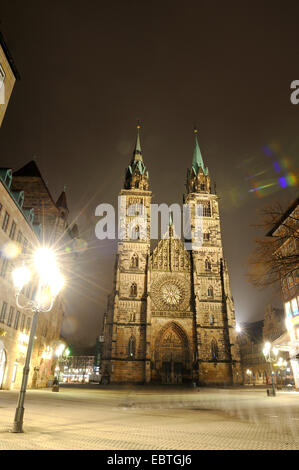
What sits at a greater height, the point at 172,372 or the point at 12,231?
the point at 12,231

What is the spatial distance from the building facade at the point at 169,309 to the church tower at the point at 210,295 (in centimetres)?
13

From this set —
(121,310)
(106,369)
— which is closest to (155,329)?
(121,310)

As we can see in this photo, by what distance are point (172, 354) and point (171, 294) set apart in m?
8.34

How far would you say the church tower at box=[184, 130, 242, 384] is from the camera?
4125 centimetres

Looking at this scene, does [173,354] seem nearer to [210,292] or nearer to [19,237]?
[210,292]

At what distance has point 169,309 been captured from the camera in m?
44.2

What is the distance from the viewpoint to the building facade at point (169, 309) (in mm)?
40812

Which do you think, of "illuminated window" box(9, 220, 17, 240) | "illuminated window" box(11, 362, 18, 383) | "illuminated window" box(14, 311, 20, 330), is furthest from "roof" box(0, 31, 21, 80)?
"illuminated window" box(11, 362, 18, 383)

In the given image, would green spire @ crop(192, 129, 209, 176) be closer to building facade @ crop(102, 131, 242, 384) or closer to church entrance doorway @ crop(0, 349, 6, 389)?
building facade @ crop(102, 131, 242, 384)

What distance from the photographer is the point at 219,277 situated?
46.5 meters

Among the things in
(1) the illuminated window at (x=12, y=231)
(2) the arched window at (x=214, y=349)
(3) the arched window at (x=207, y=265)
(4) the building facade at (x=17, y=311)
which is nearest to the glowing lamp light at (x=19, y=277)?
(4) the building facade at (x=17, y=311)

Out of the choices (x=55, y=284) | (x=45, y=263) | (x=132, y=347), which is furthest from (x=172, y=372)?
(x=45, y=263)

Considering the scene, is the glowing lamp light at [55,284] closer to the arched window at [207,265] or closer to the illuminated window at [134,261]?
the illuminated window at [134,261]

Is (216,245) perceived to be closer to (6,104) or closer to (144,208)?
(144,208)
